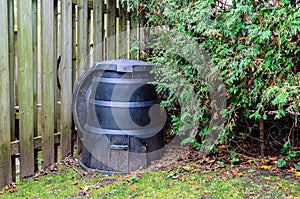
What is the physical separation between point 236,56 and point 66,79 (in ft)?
4.84

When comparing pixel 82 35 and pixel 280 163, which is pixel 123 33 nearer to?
pixel 82 35

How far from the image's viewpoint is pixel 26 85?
8.58ft

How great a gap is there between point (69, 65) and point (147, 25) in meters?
0.90

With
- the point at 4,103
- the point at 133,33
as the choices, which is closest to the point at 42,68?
the point at 4,103

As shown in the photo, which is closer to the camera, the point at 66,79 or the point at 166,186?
the point at 166,186

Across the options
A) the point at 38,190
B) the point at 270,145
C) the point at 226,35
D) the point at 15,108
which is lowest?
the point at 38,190

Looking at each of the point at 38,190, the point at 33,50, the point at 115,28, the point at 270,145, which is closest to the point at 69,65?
the point at 33,50

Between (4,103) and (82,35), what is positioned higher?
(82,35)

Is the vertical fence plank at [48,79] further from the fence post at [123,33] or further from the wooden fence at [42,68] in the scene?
the fence post at [123,33]

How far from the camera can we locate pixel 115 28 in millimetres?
3721

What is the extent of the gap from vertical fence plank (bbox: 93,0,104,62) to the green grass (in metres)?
1.26

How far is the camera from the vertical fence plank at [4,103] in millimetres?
2375

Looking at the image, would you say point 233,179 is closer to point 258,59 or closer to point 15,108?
point 258,59

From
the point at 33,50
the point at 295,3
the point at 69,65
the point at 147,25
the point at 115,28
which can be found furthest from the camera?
the point at 115,28
